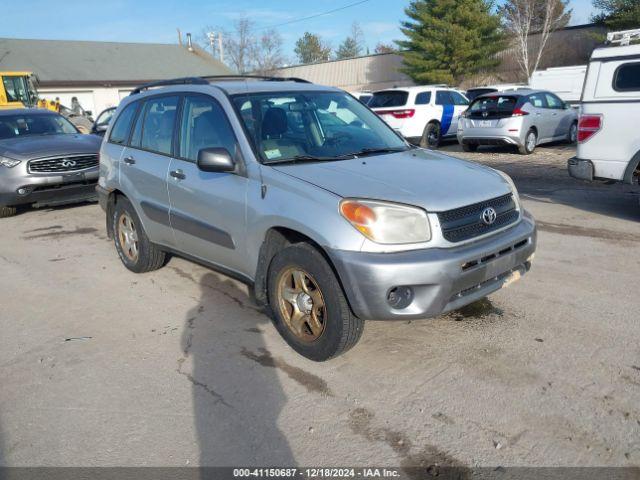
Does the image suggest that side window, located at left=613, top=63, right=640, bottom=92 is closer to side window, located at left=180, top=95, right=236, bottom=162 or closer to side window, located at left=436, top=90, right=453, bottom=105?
side window, located at left=180, top=95, right=236, bottom=162

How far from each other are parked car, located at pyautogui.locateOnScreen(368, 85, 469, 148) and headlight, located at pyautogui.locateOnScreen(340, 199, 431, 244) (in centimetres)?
1237

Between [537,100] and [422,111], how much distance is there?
3.18 metres

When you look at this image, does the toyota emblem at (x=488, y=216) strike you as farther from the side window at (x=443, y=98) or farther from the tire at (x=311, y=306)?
the side window at (x=443, y=98)

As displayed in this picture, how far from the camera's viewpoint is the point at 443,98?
16359 millimetres

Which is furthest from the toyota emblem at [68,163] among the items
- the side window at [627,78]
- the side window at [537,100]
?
the side window at [537,100]

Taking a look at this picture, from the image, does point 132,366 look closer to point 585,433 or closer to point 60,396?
point 60,396

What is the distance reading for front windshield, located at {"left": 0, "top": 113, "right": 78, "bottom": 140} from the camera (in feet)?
31.9

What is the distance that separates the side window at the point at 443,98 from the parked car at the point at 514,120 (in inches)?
84.2

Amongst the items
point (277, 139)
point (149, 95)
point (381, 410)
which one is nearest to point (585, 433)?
point (381, 410)

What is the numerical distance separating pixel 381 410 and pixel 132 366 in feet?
5.88

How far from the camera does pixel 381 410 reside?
3100 millimetres

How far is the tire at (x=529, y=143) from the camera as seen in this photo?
44.0ft

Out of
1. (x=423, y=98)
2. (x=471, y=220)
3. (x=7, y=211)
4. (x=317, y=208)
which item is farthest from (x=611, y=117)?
(x=423, y=98)

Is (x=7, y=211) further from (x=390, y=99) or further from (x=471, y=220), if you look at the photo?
(x=390, y=99)
